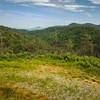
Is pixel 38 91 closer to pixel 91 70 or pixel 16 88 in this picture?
pixel 16 88

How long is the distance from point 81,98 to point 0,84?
28.4ft

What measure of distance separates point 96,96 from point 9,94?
7.94 metres

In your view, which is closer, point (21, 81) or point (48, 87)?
point (48, 87)

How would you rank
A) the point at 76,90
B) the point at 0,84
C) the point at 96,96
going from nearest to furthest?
1. the point at 96,96
2. the point at 76,90
3. the point at 0,84

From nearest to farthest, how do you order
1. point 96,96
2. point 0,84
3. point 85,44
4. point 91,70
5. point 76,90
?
point 96,96 < point 76,90 < point 0,84 < point 91,70 < point 85,44

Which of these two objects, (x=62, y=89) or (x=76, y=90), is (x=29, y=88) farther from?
(x=76, y=90)

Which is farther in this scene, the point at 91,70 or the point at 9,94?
the point at 91,70

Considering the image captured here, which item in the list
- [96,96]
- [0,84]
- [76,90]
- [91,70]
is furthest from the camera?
[91,70]

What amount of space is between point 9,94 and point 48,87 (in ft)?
12.5

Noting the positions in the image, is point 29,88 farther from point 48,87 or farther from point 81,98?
point 81,98

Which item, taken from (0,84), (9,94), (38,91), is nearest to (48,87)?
(38,91)

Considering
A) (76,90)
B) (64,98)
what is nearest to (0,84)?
(64,98)

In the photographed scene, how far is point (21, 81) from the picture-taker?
12.6 metres

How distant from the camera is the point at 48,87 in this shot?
11.1 meters
